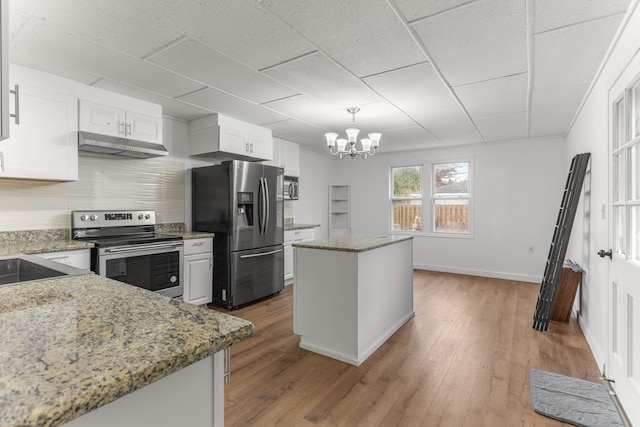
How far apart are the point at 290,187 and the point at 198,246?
2.04 m

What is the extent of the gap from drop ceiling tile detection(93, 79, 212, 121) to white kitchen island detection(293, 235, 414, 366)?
2028mm

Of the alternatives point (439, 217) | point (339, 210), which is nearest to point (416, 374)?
point (439, 217)

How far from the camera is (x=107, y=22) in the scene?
2.01 m

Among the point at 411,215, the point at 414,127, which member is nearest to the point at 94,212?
the point at 414,127

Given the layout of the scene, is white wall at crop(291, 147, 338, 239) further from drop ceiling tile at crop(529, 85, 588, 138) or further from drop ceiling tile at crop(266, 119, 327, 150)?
drop ceiling tile at crop(529, 85, 588, 138)

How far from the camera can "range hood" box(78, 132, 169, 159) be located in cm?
292

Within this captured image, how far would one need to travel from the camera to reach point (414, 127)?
180 inches

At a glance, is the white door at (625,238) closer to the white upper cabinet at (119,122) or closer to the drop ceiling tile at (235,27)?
the drop ceiling tile at (235,27)

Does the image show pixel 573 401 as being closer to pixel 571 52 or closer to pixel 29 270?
pixel 571 52

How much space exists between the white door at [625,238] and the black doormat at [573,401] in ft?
0.32

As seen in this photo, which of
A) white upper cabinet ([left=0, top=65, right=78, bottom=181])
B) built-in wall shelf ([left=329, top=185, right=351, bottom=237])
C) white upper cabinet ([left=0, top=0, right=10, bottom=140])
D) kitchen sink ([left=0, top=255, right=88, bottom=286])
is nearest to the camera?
white upper cabinet ([left=0, top=0, right=10, bottom=140])

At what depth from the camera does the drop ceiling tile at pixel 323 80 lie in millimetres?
2576

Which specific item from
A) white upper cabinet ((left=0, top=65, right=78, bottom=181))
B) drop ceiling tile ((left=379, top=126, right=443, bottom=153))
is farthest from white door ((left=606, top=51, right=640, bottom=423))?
white upper cabinet ((left=0, top=65, right=78, bottom=181))

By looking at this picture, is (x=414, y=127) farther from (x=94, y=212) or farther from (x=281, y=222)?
(x=94, y=212)
